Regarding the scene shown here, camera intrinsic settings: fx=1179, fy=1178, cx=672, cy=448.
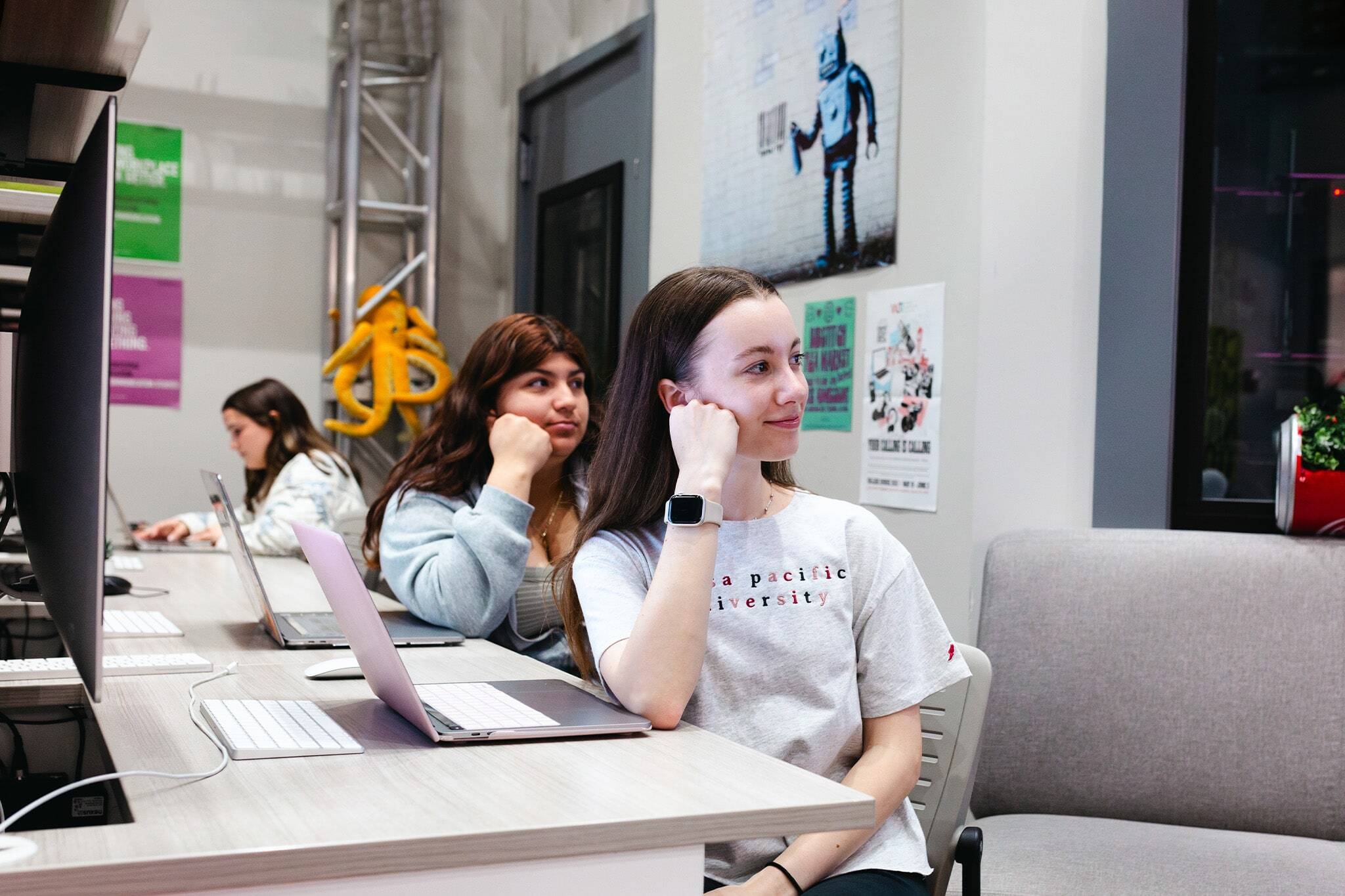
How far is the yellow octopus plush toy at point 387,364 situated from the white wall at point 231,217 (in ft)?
1.76

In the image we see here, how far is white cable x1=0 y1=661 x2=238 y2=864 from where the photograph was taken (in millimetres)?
805

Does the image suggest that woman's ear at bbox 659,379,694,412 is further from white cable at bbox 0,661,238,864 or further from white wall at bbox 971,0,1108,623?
white wall at bbox 971,0,1108,623

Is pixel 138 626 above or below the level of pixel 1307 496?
below

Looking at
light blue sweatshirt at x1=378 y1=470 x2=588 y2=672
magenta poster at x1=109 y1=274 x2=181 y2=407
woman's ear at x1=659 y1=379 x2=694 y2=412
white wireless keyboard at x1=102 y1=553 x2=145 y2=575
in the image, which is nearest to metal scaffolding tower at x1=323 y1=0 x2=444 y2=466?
magenta poster at x1=109 y1=274 x2=181 y2=407

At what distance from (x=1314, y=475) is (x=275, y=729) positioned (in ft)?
5.58

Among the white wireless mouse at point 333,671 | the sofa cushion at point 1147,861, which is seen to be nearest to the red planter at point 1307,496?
the sofa cushion at point 1147,861

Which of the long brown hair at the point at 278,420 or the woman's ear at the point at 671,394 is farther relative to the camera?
the long brown hair at the point at 278,420

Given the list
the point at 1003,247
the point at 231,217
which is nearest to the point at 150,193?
the point at 231,217

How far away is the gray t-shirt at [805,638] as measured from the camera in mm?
1354

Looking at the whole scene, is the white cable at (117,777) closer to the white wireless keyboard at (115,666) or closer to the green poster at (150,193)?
the white wireless keyboard at (115,666)

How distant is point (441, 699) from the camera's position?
4.44ft

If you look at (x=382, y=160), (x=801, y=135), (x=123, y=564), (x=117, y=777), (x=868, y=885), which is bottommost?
(x=868, y=885)

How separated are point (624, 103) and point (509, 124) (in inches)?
49.5

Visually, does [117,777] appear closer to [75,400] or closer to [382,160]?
[75,400]
